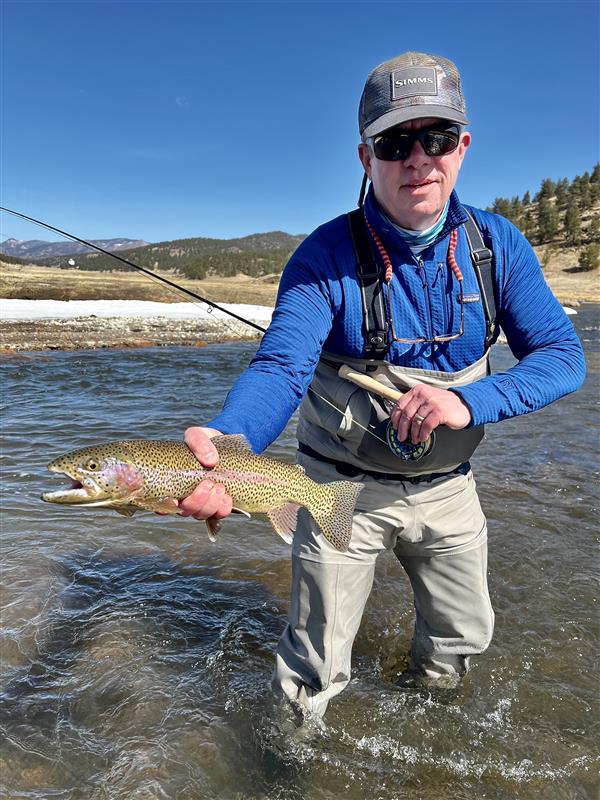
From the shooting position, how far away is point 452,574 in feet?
11.6

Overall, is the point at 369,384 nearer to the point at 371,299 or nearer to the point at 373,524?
the point at 371,299

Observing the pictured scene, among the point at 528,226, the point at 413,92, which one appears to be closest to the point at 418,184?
the point at 413,92

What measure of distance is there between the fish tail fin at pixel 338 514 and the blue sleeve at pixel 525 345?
78 cm

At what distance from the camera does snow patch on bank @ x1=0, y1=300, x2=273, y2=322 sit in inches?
1226

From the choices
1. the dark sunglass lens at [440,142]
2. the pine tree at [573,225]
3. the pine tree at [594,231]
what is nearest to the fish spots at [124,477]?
the dark sunglass lens at [440,142]

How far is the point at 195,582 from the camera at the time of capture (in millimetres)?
5980

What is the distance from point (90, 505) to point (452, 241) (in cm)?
239

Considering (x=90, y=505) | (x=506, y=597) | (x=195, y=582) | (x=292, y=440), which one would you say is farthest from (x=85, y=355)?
(x=90, y=505)

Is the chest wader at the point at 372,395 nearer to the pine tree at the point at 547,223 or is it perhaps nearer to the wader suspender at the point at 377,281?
the wader suspender at the point at 377,281

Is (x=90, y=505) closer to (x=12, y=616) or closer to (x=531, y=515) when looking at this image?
(x=12, y=616)

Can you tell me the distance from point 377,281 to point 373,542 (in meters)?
1.49

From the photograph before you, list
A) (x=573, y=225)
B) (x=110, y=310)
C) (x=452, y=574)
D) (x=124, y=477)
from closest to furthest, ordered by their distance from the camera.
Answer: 1. (x=124, y=477)
2. (x=452, y=574)
3. (x=110, y=310)
4. (x=573, y=225)

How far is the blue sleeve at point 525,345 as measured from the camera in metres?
2.96

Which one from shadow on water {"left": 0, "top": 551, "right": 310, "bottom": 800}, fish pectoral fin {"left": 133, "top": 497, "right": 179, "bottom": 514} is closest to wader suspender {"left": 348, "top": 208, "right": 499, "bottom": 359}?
fish pectoral fin {"left": 133, "top": 497, "right": 179, "bottom": 514}
